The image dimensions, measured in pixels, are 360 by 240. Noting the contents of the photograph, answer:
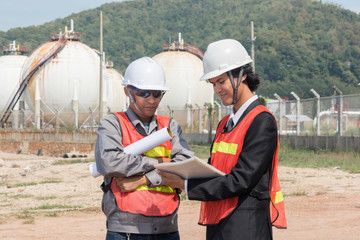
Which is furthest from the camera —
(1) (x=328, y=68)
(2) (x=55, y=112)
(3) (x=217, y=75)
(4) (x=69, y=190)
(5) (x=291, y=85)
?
(1) (x=328, y=68)

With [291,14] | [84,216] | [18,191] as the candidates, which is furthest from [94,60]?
[291,14]

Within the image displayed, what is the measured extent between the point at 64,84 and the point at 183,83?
29.3 feet

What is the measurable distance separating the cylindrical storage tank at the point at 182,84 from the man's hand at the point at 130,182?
126 feet

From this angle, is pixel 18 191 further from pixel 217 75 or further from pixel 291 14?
pixel 291 14

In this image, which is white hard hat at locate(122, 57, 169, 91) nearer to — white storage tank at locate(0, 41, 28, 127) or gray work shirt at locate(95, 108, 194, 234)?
gray work shirt at locate(95, 108, 194, 234)

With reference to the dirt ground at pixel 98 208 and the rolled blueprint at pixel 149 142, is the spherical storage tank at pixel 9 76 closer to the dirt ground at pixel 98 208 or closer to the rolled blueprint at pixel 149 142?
the dirt ground at pixel 98 208

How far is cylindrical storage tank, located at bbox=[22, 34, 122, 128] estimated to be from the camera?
39.7 metres

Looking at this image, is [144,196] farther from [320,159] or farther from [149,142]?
[320,159]

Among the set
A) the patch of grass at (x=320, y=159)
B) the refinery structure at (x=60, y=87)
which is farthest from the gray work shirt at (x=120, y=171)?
the refinery structure at (x=60, y=87)

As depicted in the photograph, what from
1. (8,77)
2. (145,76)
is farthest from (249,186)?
(8,77)

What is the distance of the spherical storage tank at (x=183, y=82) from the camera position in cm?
4325

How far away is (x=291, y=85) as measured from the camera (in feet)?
246

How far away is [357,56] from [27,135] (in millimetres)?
65806

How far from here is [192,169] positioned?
2977mm
